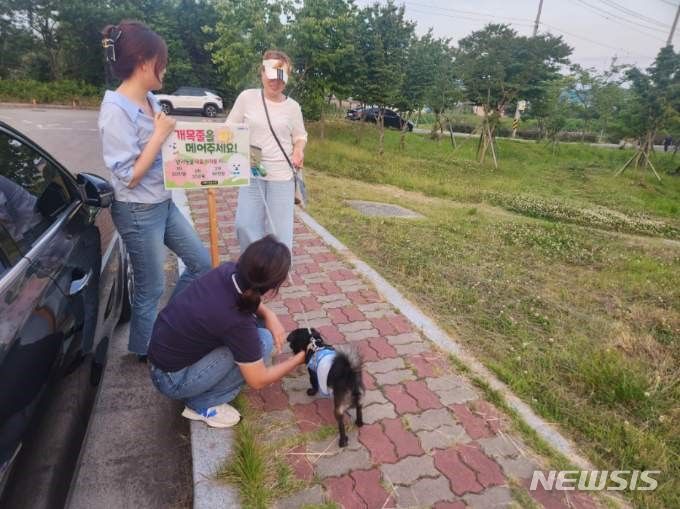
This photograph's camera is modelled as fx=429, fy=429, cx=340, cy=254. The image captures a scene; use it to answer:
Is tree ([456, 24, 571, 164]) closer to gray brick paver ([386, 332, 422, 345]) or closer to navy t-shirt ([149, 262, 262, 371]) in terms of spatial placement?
gray brick paver ([386, 332, 422, 345])

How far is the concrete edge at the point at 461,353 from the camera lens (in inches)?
89.9

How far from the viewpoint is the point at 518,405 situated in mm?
2553

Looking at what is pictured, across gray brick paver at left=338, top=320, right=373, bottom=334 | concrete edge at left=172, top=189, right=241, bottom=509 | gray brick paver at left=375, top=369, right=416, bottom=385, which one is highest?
gray brick paver at left=338, top=320, right=373, bottom=334

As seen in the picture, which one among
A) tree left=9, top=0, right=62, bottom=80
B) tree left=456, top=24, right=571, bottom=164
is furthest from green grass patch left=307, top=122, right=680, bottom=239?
tree left=9, top=0, right=62, bottom=80

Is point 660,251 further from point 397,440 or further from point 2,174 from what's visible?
point 2,174

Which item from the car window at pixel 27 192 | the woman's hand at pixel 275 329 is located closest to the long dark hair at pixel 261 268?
the woman's hand at pixel 275 329

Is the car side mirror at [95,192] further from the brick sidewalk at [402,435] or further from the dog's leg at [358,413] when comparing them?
the dog's leg at [358,413]

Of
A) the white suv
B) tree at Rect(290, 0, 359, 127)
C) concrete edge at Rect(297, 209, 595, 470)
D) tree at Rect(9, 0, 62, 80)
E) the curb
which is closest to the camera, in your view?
concrete edge at Rect(297, 209, 595, 470)

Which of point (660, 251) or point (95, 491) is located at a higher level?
point (660, 251)

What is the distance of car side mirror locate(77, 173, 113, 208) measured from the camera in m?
2.32

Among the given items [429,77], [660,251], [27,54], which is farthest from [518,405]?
[27,54]

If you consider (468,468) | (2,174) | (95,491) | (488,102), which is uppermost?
(488,102)

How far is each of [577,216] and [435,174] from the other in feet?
13.8

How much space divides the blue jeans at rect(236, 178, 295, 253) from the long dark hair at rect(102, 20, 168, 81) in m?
1.32
